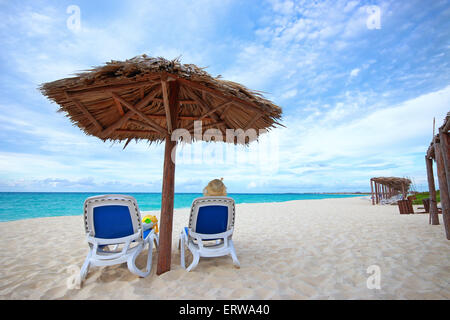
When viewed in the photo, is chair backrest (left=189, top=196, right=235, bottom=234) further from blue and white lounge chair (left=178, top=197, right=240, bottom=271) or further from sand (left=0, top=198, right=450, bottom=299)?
sand (left=0, top=198, right=450, bottom=299)

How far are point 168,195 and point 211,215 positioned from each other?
2.24 ft

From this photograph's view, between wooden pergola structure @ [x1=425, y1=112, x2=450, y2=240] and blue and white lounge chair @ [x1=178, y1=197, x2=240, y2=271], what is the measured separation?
3907 millimetres

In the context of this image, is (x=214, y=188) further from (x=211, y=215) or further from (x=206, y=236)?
(x=206, y=236)

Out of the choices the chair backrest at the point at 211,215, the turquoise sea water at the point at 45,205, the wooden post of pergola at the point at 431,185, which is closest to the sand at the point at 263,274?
the chair backrest at the point at 211,215

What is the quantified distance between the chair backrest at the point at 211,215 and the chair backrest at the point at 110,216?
0.76 meters

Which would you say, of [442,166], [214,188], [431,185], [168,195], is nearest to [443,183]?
[442,166]

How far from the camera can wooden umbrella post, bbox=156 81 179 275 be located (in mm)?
2613

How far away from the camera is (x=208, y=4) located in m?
5.15

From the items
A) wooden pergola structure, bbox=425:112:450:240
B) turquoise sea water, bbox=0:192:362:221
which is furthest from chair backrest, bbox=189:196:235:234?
turquoise sea water, bbox=0:192:362:221

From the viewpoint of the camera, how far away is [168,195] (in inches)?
109

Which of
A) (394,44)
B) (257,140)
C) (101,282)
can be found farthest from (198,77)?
(394,44)

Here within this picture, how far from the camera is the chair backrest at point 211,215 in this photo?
105 inches

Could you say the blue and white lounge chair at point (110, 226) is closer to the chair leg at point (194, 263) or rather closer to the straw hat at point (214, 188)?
the chair leg at point (194, 263)

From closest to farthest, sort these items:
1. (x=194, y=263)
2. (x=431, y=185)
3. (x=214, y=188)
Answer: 1. (x=194, y=263)
2. (x=214, y=188)
3. (x=431, y=185)
